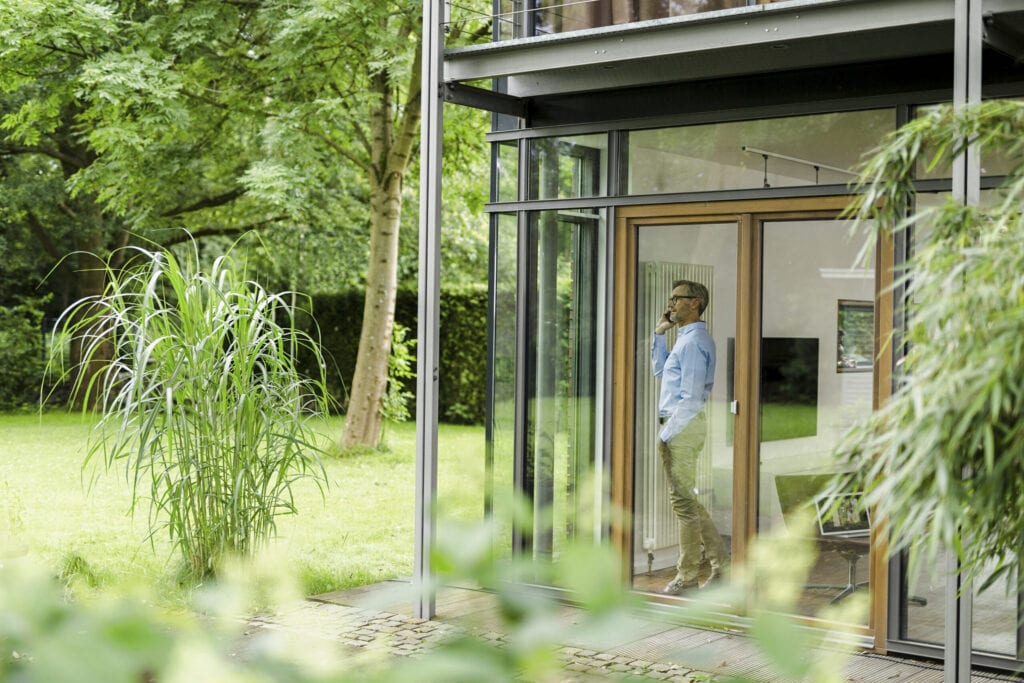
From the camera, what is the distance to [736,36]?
16.8ft

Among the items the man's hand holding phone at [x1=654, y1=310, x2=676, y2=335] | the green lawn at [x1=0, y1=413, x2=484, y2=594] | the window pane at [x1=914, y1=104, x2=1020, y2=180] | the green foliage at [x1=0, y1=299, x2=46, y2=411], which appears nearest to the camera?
the window pane at [x1=914, y1=104, x2=1020, y2=180]

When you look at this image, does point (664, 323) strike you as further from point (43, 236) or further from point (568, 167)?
point (43, 236)

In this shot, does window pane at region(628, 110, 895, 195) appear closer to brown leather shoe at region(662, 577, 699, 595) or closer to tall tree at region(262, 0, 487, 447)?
brown leather shoe at region(662, 577, 699, 595)

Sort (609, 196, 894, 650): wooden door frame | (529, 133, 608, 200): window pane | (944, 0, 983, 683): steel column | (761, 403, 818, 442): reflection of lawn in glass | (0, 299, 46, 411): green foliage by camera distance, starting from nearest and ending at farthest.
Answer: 1. (944, 0, 983, 683): steel column
2. (609, 196, 894, 650): wooden door frame
3. (761, 403, 818, 442): reflection of lawn in glass
4. (529, 133, 608, 200): window pane
5. (0, 299, 46, 411): green foliage

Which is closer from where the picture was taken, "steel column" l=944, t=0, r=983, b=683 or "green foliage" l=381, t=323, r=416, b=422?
"steel column" l=944, t=0, r=983, b=683

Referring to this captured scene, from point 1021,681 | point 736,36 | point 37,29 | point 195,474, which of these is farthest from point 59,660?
point 37,29

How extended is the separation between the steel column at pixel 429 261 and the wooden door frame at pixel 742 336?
98 centimetres

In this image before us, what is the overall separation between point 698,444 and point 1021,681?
2.01 meters

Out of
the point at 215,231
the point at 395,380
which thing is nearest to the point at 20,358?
the point at 215,231

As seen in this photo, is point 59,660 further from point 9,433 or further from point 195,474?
point 9,433

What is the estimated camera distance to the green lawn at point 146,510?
7652 mm

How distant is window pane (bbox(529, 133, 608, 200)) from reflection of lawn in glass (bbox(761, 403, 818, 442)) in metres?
1.48

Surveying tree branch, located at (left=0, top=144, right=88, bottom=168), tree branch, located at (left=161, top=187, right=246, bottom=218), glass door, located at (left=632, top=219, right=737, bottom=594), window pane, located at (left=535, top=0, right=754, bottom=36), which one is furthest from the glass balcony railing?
tree branch, located at (left=0, top=144, right=88, bottom=168)

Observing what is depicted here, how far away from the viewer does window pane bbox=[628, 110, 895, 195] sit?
5.50m
